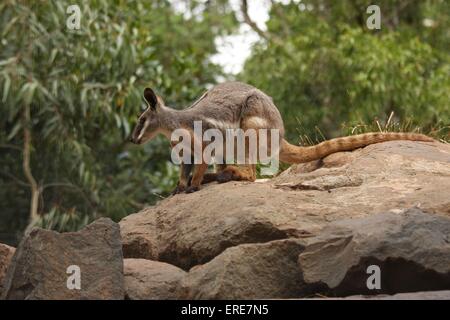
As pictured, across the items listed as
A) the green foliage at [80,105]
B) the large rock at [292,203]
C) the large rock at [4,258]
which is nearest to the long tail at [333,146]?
the large rock at [292,203]

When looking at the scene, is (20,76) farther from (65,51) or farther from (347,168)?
(347,168)

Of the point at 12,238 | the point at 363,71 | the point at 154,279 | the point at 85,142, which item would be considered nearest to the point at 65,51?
the point at 85,142

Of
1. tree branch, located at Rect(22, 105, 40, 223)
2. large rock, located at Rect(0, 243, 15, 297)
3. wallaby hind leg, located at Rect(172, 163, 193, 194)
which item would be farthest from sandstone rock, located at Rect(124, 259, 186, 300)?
tree branch, located at Rect(22, 105, 40, 223)

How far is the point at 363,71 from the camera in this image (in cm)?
1706

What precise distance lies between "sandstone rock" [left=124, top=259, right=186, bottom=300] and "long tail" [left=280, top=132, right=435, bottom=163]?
7.20 ft

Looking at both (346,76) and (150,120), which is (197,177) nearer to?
(150,120)

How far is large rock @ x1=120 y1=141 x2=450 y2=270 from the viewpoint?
292 inches

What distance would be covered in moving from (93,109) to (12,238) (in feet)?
8.52

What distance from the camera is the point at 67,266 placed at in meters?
6.94

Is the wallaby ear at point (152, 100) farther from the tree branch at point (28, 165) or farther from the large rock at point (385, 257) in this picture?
the tree branch at point (28, 165)

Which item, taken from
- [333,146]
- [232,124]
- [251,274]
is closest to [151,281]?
[251,274]

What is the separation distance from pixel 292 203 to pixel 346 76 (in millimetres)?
10120

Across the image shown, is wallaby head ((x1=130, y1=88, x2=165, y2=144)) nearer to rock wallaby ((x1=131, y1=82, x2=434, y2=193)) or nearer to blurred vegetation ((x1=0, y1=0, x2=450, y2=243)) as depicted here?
rock wallaby ((x1=131, y1=82, x2=434, y2=193))

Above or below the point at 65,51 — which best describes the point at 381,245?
below
